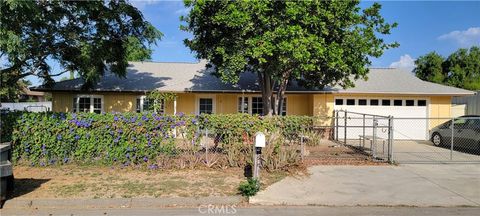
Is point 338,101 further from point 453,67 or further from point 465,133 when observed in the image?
point 453,67

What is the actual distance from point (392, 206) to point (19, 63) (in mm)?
11116

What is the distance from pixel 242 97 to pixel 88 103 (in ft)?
24.0

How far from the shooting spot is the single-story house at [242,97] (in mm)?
17828

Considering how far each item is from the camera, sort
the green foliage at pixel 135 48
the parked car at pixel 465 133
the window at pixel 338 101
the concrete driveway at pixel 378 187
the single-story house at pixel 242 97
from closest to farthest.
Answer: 1. the concrete driveway at pixel 378 187
2. the green foliage at pixel 135 48
3. the parked car at pixel 465 133
4. the single-story house at pixel 242 97
5. the window at pixel 338 101

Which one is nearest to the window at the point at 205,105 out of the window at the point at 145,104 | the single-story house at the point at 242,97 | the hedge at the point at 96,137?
the single-story house at the point at 242,97

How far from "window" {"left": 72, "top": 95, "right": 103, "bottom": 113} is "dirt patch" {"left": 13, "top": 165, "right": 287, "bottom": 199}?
331 inches

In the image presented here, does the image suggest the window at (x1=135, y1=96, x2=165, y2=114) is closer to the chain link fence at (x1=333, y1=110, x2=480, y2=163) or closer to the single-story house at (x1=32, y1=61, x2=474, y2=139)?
the single-story house at (x1=32, y1=61, x2=474, y2=139)

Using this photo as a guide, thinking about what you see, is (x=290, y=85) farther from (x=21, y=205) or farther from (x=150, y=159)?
(x=21, y=205)

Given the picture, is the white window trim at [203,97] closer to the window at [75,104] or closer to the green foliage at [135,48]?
the green foliage at [135,48]

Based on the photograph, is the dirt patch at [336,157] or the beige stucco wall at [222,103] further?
the beige stucco wall at [222,103]

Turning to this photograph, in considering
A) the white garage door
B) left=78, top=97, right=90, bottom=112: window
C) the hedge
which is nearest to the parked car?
the white garage door

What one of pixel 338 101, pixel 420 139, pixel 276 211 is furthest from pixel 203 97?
pixel 276 211

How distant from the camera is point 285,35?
1150 centimetres

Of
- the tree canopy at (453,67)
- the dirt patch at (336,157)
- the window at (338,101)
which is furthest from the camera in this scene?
the tree canopy at (453,67)
